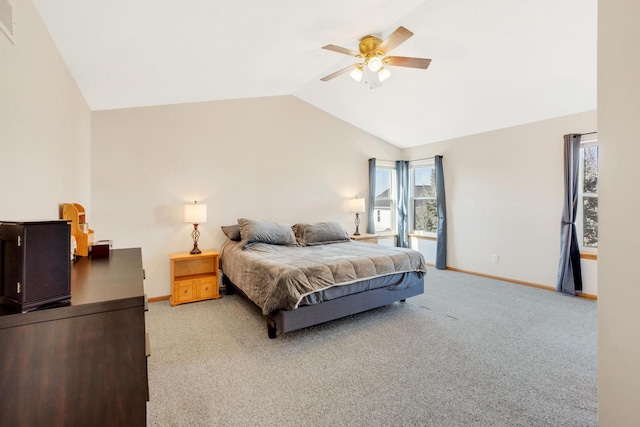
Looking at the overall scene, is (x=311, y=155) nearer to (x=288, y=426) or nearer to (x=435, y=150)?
(x=435, y=150)

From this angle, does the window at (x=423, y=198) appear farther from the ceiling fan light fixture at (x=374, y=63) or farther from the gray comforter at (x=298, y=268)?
the ceiling fan light fixture at (x=374, y=63)

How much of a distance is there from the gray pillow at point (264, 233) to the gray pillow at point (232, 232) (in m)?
0.11

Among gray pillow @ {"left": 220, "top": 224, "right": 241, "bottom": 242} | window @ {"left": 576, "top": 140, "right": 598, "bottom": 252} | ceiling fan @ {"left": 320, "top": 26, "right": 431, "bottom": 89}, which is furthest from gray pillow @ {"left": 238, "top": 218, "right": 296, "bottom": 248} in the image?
window @ {"left": 576, "top": 140, "right": 598, "bottom": 252}

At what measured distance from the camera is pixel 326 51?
10.0 feet

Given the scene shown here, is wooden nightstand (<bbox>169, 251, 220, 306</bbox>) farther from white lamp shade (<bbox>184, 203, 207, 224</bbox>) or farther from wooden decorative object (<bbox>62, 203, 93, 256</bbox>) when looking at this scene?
wooden decorative object (<bbox>62, 203, 93, 256</bbox>)

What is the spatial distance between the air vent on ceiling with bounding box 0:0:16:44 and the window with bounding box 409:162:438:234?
5632mm

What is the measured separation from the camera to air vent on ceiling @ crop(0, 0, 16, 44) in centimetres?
118

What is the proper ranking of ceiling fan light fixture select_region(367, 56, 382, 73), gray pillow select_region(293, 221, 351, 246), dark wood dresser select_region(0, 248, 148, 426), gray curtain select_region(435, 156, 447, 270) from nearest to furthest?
dark wood dresser select_region(0, 248, 148, 426) → ceiling fan light fixture select_region(367, 56, 382, 73) → gray pillow select_region(293, 221, 351, 246) → gray curtain select_region(435, 156, 447, 270)

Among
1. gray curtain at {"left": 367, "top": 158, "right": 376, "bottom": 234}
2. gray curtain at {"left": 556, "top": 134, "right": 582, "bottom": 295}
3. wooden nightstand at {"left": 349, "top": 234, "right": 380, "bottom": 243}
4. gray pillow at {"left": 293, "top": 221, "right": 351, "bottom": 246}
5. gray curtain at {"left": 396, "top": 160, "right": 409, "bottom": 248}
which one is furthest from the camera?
gray curtain at {"left": 396, "top": 160, "right": 409, "bottom": 248}

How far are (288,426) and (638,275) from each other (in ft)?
5.71

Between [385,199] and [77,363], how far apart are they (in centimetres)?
567

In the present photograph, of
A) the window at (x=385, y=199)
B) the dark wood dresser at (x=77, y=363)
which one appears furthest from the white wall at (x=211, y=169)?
the dark wood dresser at (x=77, y=363)

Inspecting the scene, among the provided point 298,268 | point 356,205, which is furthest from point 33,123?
point 356,205

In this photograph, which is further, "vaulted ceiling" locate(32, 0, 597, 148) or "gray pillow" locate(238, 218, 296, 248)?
"gray pillow" locate(238, 218, 296, 248)
